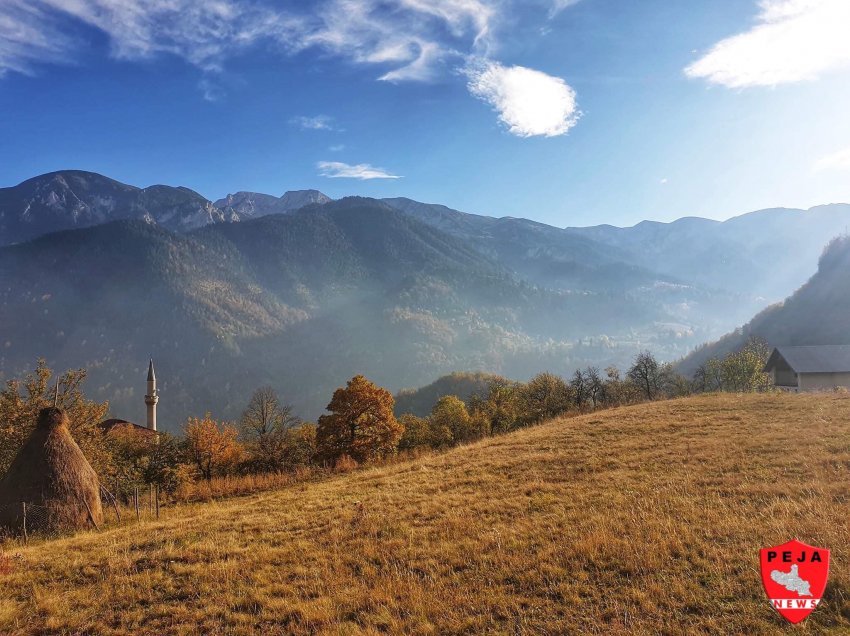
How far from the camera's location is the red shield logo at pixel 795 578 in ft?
19.1

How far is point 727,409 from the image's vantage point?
23.5 meters

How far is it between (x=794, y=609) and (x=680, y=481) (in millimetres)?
6929

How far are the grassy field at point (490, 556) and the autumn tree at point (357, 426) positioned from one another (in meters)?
28.3

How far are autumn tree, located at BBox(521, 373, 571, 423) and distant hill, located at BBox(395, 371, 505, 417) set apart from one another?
8314 centimetres

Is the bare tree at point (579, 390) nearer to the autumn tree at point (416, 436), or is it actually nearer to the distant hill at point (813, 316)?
the autumn tree at point (416, 436)

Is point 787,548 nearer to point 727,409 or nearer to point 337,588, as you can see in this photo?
point 337,588

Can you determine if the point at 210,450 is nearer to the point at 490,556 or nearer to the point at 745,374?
the point at 490,556

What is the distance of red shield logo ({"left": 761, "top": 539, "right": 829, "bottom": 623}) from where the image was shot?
5.82 meters

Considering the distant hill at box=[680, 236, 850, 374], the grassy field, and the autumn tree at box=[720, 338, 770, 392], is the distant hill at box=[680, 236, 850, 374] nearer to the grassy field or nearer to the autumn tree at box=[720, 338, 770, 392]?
the autumn tree at box=[720, 338, 770, 392]

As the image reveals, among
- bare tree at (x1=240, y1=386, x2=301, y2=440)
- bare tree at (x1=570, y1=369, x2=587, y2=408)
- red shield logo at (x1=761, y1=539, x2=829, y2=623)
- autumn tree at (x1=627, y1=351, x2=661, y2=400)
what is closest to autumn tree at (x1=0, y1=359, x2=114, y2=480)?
red shield logo at (x1=761, y1=539, x2=829, y2=623)

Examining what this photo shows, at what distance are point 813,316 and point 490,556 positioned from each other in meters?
202

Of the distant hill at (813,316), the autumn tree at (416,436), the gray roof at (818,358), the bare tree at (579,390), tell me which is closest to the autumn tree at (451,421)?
the autumn tree at (416,436)

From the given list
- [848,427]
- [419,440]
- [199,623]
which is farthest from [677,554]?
[419,440]

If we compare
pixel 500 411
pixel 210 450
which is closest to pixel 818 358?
pixel 500 411
